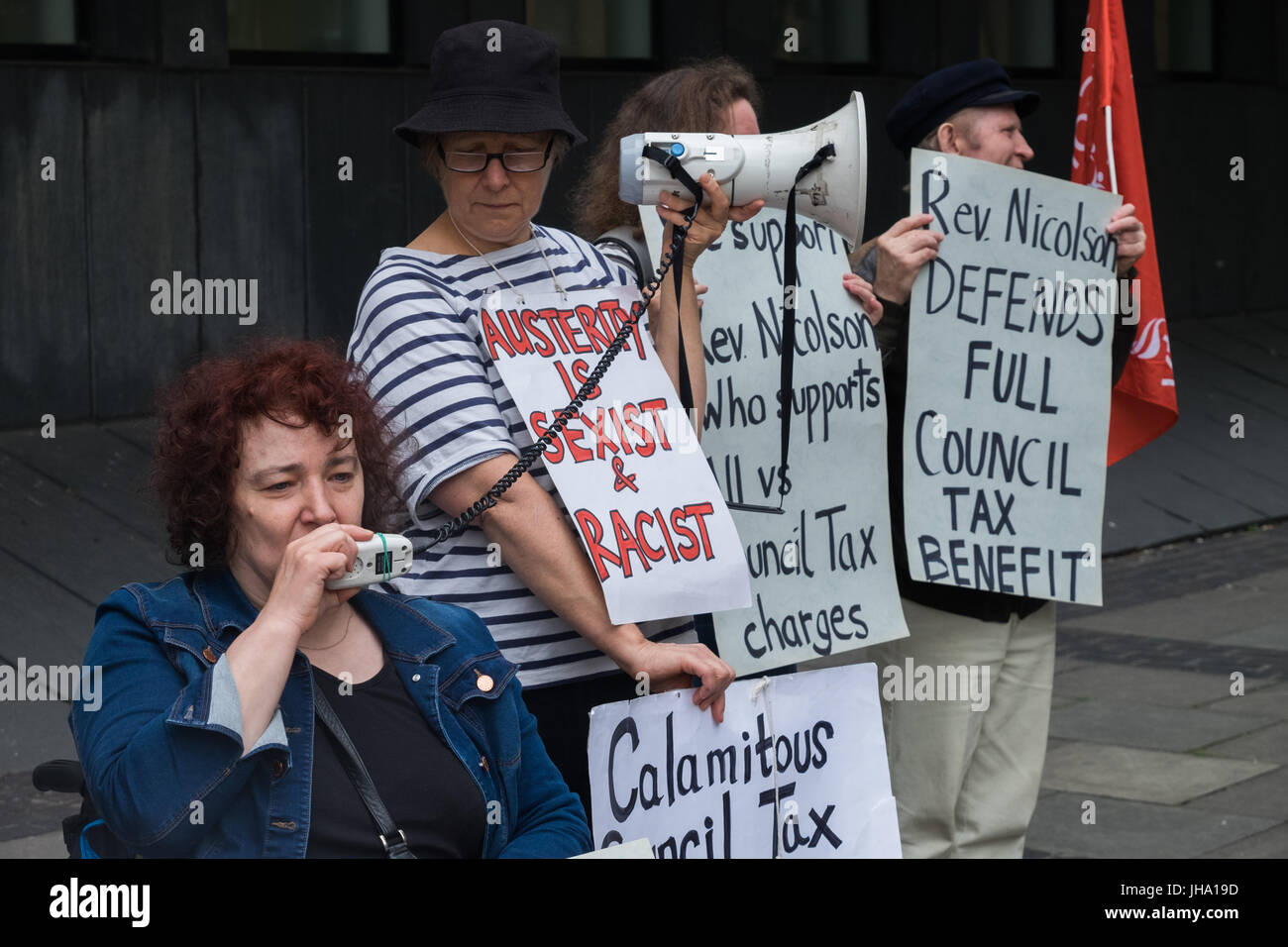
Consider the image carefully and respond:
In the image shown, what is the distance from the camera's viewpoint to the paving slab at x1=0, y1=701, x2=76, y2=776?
6008mm

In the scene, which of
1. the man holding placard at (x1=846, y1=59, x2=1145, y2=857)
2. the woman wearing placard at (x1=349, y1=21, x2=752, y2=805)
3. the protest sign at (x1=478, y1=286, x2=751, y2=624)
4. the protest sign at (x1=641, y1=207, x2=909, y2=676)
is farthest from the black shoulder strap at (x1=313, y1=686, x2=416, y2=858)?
the man holding placard at (x1=846, y1=59, x2=1145, y2=857)

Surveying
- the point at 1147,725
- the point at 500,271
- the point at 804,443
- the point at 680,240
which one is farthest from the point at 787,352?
the point at 1147,725

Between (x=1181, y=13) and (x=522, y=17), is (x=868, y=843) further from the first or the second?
(x=1181, y=13)

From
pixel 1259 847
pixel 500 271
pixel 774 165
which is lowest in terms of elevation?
pixel 1259 847

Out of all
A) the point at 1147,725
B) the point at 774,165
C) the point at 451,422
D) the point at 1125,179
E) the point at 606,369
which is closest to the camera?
the point at 451,422

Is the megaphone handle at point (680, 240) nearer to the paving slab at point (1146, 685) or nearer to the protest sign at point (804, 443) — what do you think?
the protest sign at point (804, 443)

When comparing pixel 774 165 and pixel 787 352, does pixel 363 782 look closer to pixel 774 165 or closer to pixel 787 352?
pixel 774 165

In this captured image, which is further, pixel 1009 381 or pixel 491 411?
pixel 1009 381

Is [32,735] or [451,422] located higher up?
[451,422]

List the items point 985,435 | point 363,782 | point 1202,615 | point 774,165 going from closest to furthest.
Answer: point 363,782 → point 774,165 → point 985,435 → point 1202,615

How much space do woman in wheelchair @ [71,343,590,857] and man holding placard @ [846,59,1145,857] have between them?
4.87ft

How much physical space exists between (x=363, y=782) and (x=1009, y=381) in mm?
2065

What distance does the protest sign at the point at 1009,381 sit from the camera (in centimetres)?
398

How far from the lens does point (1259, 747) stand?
627 centimetres
